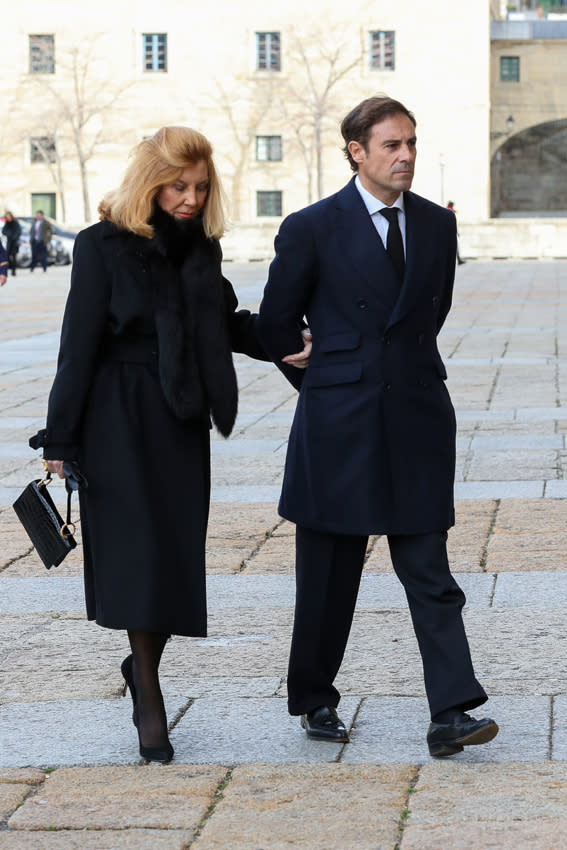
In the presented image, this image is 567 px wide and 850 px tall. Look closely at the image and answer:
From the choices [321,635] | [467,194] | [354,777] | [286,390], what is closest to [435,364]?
[321,635]

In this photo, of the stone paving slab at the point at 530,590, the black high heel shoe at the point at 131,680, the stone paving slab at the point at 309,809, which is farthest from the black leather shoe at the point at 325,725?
the stone paving slab at the point at 530,590

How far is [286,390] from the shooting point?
13.3 meters

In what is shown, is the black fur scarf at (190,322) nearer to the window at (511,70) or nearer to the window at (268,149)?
the window at (268,149)

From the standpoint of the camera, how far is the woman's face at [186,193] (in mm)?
4191

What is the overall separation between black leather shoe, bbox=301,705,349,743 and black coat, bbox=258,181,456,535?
48 cm

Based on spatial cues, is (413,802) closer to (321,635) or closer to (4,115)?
(321,635)

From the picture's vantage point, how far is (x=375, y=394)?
164 inches

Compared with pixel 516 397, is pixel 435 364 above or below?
above

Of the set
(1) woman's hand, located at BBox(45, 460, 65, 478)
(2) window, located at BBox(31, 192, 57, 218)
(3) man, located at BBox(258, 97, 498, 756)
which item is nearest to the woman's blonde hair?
(3) man, located at BBox(258, 97, 498, 756)

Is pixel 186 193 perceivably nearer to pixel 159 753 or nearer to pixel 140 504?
pixel 140 504

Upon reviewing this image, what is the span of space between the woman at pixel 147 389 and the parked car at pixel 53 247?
3954 cm

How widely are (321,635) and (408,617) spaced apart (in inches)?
50.0

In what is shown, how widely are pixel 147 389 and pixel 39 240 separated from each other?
37742mm

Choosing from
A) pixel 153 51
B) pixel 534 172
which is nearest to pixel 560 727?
pixel 153 51
